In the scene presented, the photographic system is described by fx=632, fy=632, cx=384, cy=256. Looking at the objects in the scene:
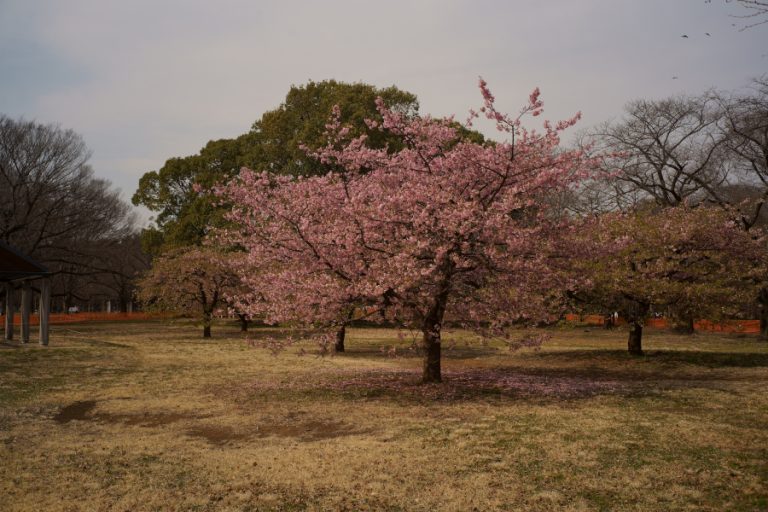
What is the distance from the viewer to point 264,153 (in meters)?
41.3

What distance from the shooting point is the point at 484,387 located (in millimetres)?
15195

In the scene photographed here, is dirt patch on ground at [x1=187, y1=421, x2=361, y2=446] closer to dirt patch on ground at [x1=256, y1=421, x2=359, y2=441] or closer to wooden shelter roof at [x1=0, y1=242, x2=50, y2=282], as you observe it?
dirt patch on ground at [x1=256, y1=421, x2=359, y2=441]

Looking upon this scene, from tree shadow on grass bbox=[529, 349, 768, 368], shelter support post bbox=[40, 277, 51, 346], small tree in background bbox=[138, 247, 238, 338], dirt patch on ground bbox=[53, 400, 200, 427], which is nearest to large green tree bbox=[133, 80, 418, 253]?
small tree in background bbox=[138, 247, 238, 338]

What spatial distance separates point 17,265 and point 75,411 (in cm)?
1567

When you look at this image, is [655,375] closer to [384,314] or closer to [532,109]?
[384,314]

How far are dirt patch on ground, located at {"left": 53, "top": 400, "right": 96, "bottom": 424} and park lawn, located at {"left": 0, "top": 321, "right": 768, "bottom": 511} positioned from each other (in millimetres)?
65

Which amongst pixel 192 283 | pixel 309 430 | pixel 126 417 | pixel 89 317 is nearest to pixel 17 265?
pixel 192 283

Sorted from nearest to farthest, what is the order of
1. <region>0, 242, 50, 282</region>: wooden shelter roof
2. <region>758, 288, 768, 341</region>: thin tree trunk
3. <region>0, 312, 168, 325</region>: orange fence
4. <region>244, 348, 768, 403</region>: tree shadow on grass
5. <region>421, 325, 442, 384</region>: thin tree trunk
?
<region>244, 348, 768, 403</region>: tree shadow on grass
<region>421, 325, 442, 384</region>: thin tree trunk
<region>0, 242, 50, 282</region>: wooden shelter roof
<region>758, 288, 768, 341</region>: thin tree trunk
<region>0, 312, 168, 325</region>: orange fence

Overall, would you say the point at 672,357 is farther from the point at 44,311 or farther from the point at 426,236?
the point at 44,311

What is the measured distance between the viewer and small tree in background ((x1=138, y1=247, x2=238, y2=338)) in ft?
107

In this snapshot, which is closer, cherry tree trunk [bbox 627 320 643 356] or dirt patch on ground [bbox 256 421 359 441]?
dirt patch on ground [bbox 256 421 359 441]

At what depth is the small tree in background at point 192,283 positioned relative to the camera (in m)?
32.8

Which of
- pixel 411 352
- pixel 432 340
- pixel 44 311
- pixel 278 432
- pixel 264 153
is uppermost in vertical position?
pixel 264 153

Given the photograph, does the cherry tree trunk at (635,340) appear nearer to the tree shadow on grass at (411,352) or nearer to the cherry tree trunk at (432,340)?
the tree shadow on grass at (411,352)
